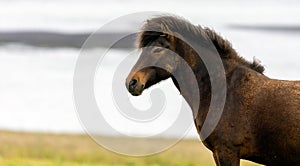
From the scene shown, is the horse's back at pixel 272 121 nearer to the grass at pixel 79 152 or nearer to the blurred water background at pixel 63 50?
the grass at pixel 79 152

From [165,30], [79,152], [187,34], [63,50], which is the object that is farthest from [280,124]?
[63,50]

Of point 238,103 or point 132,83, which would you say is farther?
point 238,103

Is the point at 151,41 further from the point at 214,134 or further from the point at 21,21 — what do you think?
the point at 21,21

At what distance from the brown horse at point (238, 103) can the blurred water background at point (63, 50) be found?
995 cm

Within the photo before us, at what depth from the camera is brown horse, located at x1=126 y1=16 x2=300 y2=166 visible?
1009cm

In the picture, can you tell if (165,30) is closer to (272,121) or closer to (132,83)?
(132,83)

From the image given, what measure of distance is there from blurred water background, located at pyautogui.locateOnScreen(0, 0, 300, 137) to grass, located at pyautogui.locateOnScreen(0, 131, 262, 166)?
0.72m

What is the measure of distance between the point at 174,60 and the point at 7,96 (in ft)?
45.6

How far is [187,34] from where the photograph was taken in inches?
408

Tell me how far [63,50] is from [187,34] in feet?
88.3

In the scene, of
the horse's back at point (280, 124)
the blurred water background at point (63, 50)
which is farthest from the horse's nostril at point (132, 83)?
the blurred water background at point (63, 50)

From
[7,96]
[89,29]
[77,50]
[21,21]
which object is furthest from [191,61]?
[21,21]

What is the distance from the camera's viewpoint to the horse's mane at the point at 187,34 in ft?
33.4

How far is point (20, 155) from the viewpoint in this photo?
17.2m
